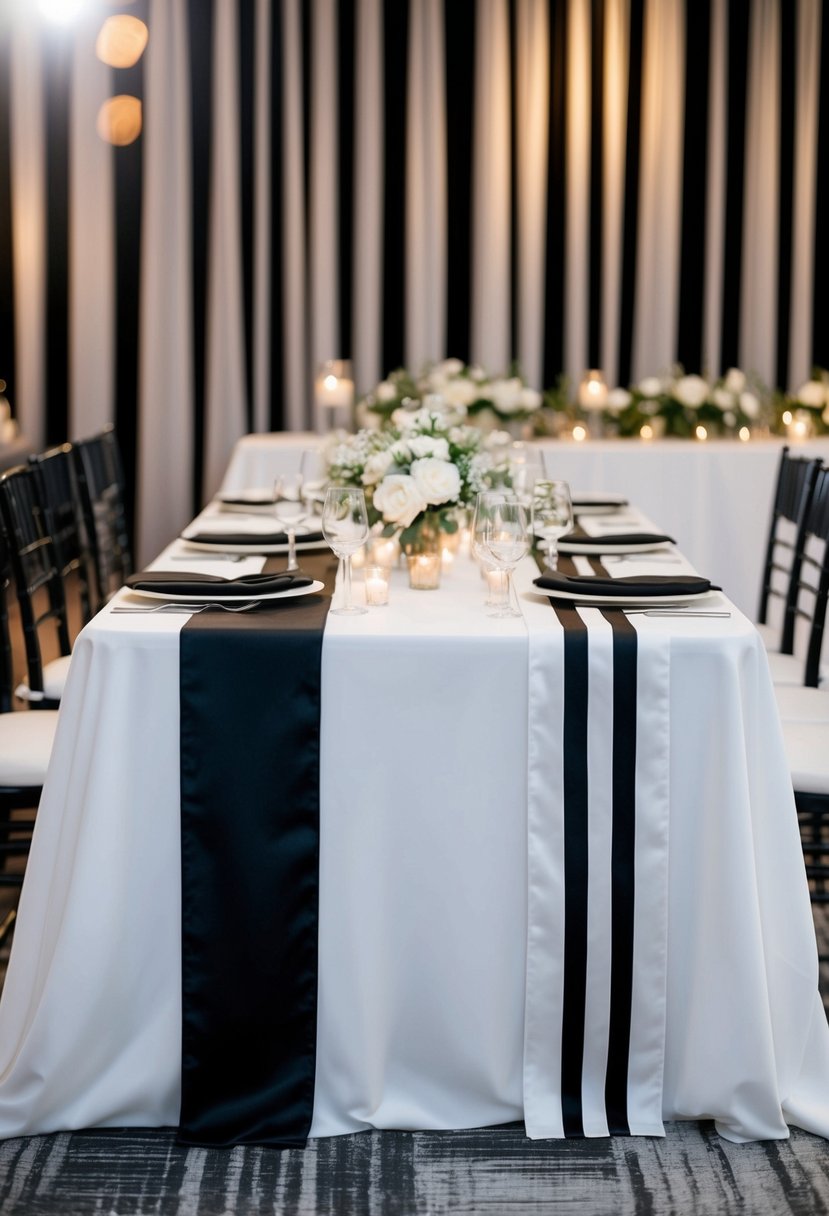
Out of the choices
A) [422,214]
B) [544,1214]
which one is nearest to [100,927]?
[544,1214]

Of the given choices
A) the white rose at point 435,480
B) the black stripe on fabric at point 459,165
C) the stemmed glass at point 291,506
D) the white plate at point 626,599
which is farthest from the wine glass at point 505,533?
the black stripe on fabric at point 459,165

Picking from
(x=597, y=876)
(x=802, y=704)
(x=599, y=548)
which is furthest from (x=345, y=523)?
(x=802, y=704)

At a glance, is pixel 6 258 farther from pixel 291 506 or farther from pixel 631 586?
pixel 631 586

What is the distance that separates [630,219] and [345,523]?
5018 mm

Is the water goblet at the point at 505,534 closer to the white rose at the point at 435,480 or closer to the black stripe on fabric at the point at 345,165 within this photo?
the white rose at the point at 435,480

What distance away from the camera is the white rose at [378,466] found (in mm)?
2639

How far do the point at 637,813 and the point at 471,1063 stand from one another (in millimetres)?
477

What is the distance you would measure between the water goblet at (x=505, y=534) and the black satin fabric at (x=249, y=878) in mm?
331

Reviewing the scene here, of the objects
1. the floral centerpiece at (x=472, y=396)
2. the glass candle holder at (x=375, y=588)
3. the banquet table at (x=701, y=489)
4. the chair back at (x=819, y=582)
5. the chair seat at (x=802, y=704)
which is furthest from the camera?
the floral centerpiece at (x=472, y=396)

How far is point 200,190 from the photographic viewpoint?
6816mm

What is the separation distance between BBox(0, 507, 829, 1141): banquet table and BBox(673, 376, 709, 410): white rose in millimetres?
3351

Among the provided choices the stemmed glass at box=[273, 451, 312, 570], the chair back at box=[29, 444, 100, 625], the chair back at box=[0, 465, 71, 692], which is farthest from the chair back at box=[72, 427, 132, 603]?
the stemmed glass at box=[273, 451, 312, 570]

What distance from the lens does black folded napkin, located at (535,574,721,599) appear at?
2.35 m

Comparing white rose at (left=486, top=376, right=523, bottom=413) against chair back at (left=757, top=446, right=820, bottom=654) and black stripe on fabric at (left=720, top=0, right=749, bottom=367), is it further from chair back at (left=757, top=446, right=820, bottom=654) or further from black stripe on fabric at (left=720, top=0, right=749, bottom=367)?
black stripe on fabric at (left=720, top=0, right=749, bottom=367)
